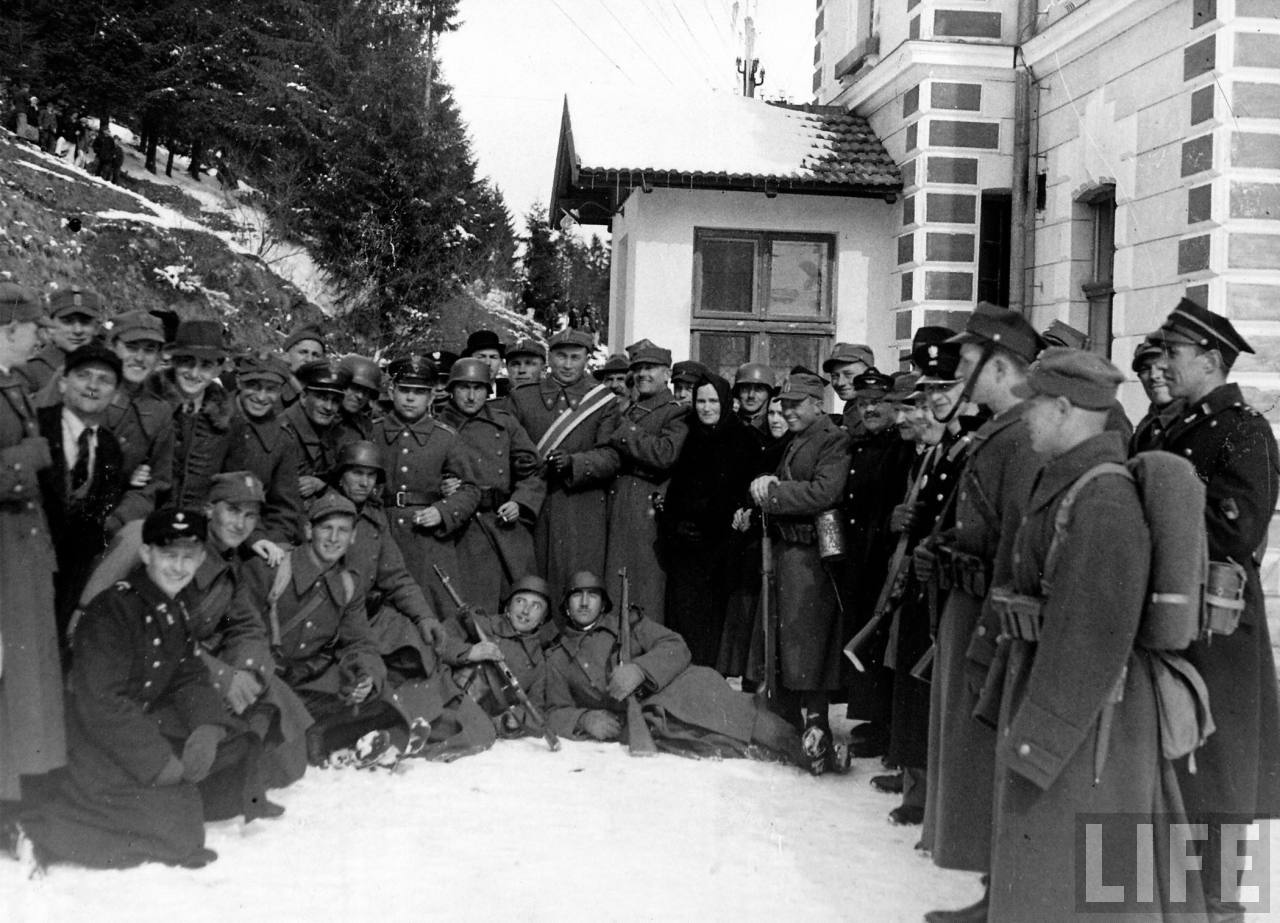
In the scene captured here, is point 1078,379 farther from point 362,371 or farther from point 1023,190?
point 1023,190

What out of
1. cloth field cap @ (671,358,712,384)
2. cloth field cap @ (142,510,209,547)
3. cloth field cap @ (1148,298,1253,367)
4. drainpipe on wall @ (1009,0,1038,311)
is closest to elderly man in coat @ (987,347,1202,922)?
cloth field cap @ (1148,298,1253,367)

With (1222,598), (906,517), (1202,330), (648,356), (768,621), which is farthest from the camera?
(648,356)

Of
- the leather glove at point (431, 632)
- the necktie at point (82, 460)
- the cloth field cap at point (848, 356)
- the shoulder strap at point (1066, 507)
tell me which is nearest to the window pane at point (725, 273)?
the cloth field cap at point (848, 356)

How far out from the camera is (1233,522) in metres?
4.19

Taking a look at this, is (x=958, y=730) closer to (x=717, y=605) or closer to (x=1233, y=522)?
(x=1233, y=522)

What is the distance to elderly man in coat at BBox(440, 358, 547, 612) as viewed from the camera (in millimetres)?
7078

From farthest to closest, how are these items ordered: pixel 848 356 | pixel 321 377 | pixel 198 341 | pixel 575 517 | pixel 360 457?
1. pixel 848 356
2. pixel 575 517
3. pixel 321 377
4. pixel 360 457
5. pixel 198 341

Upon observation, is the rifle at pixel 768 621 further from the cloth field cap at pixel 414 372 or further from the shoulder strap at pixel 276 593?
the shoulder strap at pixel 276 593

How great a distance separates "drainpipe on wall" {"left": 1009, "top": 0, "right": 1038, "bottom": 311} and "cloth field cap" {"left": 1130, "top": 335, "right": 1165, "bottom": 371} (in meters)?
6.21

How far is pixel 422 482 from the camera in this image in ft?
22.8

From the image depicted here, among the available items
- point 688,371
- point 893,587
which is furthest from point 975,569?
point 688,371

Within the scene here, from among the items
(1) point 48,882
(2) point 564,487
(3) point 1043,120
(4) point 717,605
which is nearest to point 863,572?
(4) point 717,605

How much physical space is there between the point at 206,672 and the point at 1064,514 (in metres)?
3.36

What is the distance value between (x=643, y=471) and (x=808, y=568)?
1443 mm
